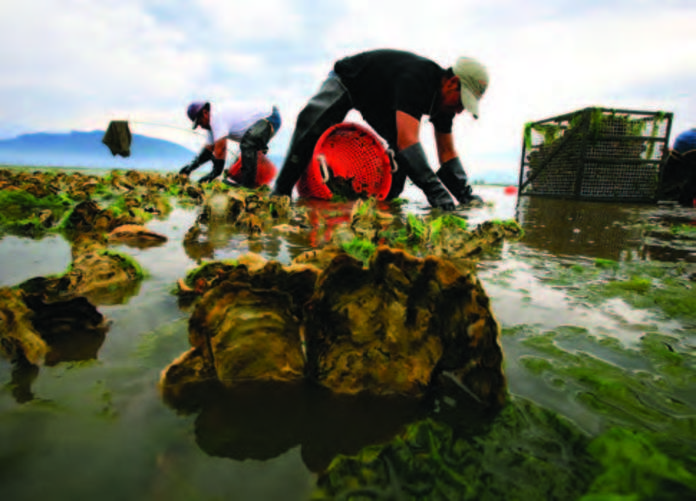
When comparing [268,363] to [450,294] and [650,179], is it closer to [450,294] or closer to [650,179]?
[450,294]

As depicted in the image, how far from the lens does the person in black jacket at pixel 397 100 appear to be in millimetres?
5184

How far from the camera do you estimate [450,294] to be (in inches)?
33.4

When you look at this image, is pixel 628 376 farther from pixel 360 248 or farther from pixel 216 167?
pixel 216 167

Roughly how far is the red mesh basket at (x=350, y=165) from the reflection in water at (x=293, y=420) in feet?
16.1

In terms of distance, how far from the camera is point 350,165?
242 inches

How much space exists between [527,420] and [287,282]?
2.03ft

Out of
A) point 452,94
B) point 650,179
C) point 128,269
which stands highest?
point 452,94

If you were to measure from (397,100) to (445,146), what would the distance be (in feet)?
7.38

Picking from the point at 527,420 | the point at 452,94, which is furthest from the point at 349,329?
the point at 452,94

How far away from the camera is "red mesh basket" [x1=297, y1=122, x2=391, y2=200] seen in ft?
18.7

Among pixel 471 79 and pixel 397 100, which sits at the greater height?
pixel 471 79

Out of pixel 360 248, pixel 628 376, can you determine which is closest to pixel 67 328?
pixel 360 248

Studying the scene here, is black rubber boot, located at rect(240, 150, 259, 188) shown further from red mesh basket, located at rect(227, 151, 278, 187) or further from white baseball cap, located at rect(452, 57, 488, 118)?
white baseball cap, located at rect(452, 57, 488, 118)

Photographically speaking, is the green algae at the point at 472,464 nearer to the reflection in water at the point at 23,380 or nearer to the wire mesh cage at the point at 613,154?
the reflection in water at the point at 23,380
